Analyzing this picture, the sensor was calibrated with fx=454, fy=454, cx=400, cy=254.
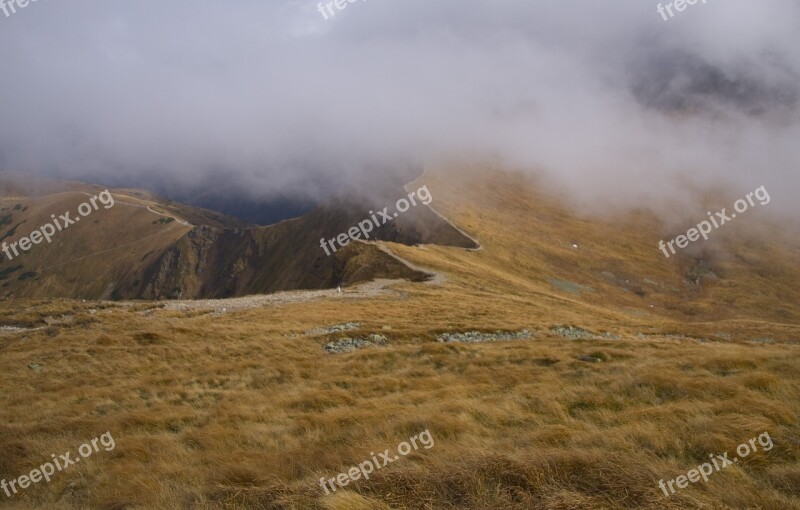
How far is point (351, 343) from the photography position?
23328 millimetres

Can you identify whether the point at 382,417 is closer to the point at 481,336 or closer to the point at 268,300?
the point at 481,336

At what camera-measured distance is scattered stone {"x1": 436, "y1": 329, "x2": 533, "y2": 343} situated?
966 inches

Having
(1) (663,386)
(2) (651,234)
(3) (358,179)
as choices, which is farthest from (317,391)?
(3) (358,179)

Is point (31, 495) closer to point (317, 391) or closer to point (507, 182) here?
point (317, 391)

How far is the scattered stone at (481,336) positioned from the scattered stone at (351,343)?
10.8ft

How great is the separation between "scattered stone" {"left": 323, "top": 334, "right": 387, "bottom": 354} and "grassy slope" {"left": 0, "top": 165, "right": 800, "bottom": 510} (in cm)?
69

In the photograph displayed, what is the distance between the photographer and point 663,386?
36.4 feet

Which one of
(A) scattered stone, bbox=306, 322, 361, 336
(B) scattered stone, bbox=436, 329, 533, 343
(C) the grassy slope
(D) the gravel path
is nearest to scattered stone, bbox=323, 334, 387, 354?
(C) the grassy slope

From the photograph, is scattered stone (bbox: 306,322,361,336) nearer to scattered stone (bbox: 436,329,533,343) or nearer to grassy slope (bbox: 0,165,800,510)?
grassy slope (bbox: 0,165,800,510)

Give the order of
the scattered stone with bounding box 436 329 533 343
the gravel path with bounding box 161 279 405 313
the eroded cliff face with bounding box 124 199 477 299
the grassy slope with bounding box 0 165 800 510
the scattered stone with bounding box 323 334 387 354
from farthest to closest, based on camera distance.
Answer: the eroded cliff face with bounding box 124 199 477 299 < the gravel path with bounding box 161 279 405 313 < the scattered stone with bounding box 436 329 533 343 < the scattered stone with bounding box 323 334 387 354 < the grassy slope with bounding box 0 165 800 510

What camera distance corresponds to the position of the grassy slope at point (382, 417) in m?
6.47

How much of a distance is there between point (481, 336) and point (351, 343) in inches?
297

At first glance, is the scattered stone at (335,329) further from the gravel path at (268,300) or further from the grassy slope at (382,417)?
the gravel path at (268,300)

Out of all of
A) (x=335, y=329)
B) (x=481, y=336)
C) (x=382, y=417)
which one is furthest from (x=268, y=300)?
(x=382, y=417)
